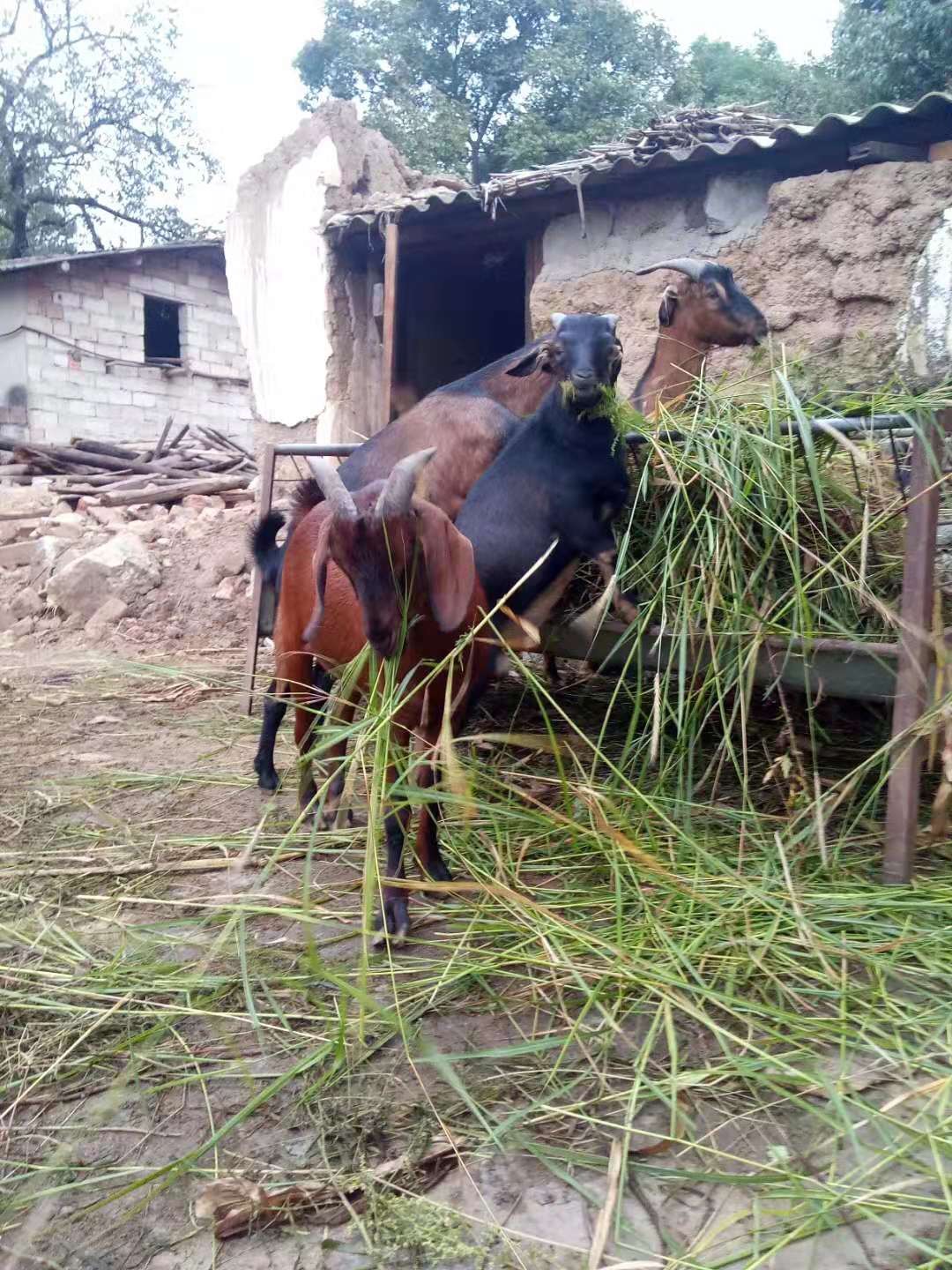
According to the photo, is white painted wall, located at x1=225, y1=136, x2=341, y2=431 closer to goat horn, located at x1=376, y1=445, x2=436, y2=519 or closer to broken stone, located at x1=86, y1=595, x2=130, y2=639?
broken stone, located at x1=86, y1=595, x2=130, y2=639

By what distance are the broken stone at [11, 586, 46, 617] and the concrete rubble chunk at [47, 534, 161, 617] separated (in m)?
0.11

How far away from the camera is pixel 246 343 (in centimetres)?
833

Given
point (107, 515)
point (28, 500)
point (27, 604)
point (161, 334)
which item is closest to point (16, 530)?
point (107, 515)

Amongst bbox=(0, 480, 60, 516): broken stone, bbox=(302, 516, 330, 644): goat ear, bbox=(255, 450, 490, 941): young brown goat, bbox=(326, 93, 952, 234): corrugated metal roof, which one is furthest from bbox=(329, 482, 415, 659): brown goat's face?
bbox=(0, 480, 60, 516): broken stone

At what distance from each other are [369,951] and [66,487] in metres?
11.4

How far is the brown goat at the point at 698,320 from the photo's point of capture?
4.95 meters

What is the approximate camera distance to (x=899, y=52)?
16984 mm

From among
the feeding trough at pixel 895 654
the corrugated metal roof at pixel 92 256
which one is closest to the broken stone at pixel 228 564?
the feeding trough at pixel 895 654

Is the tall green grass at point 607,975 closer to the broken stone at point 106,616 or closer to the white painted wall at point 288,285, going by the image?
the broken stone at point 106,616

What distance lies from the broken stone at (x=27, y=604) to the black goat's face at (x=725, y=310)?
605 cm

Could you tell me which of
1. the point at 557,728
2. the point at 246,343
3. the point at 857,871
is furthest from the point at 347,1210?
the point at 246,343

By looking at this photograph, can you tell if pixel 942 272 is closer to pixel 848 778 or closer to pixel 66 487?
pixel 848 778

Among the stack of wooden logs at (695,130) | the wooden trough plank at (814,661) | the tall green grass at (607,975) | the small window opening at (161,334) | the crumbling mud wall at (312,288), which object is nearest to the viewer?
the tall green grass at (607,975)

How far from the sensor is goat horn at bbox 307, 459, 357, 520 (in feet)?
8.60
